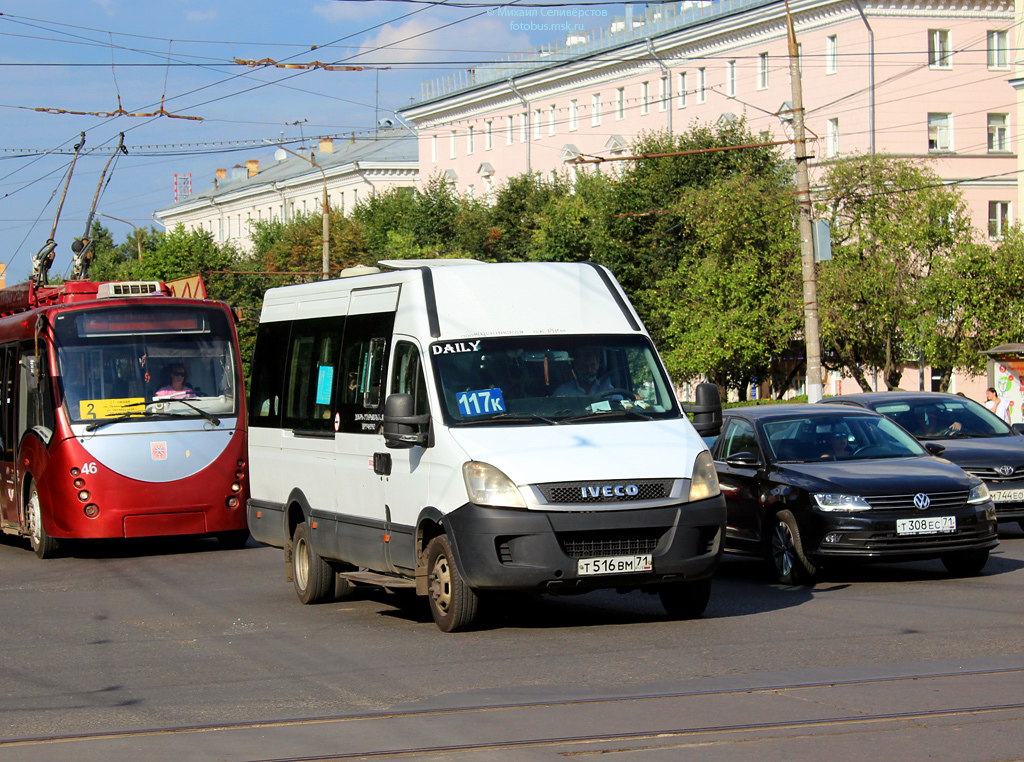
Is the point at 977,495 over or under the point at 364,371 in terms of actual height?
under

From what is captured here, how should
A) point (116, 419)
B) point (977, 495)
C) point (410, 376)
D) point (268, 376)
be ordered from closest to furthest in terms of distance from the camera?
point (410, 376)
point (977, 495)
point (268, 376)
point (116, 419)

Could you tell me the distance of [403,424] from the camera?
10.1 metres

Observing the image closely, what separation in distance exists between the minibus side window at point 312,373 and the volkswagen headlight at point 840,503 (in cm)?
399

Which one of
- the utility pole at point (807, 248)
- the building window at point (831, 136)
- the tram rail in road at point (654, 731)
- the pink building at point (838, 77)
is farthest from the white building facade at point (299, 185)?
the tram rail in road at point (654, 731)

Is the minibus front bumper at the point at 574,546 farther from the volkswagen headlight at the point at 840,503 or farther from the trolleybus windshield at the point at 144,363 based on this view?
the trolleybus windshield at the point at 144,363

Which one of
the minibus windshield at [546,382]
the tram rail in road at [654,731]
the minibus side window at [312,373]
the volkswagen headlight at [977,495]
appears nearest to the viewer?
the tram rail in road at [654,731]

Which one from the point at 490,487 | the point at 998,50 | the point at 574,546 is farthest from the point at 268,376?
the point at 998,50

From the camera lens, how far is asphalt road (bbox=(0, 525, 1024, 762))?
663 centimetres

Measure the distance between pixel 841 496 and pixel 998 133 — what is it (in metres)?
55.2

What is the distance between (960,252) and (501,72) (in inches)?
1810

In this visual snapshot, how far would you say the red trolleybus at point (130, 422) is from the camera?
17.2 meters

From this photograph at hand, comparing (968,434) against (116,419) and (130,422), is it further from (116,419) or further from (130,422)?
(116,419)

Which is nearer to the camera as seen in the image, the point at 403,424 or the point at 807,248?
the point at 403,424

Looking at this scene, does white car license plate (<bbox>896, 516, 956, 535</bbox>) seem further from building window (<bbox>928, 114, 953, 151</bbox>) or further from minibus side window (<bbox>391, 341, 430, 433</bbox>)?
building window (<bbox>928, 114, 953, 151</bbox>)
